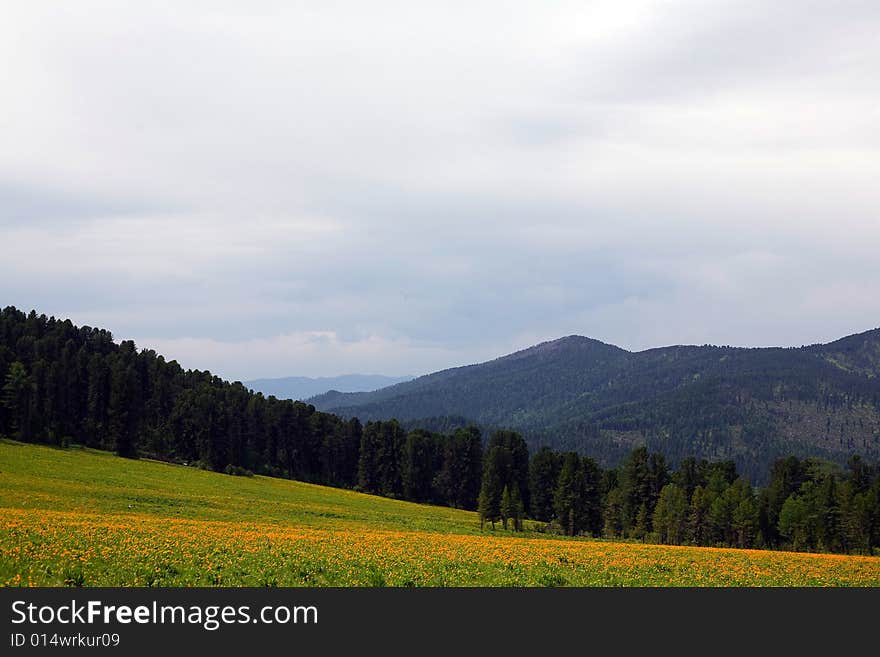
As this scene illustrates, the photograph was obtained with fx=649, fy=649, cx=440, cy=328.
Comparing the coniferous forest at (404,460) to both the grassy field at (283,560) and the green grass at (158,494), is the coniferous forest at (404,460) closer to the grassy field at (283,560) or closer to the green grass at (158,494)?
the green grass at (158,494)

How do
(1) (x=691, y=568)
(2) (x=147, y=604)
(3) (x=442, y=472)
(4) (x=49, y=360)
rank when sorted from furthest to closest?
(3) (x=442, y=472) → (4) (x=49, y=360) → (1) (x=691, y=568) → (2) (x=147, y=604)

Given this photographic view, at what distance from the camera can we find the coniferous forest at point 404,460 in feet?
271

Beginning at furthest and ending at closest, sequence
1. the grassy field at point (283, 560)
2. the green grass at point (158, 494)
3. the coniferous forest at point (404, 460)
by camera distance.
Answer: the coniferous forest at point (404, 460)
the green grass at point (158, 494)
the grassy field at point (283, 560)

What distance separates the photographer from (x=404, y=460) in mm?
129000

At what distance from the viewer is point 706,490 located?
8788 cm

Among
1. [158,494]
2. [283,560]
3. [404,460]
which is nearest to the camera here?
[283,560]

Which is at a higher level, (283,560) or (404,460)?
(283,560)

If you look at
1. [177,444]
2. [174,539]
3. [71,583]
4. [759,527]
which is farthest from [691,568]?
[177,444]

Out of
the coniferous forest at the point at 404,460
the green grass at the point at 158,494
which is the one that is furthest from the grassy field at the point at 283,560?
the coniferous forest at the point at 404,460

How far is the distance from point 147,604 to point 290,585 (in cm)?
584

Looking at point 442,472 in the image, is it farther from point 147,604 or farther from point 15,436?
point 147,604

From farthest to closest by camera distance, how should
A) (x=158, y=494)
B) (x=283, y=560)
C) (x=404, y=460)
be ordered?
1. (x=404, y=460)
2. (x=158, y=494)
3. (x=283, y=560)

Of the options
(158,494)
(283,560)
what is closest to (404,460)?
(158,494)

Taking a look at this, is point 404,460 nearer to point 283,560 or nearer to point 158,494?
point 158,494
